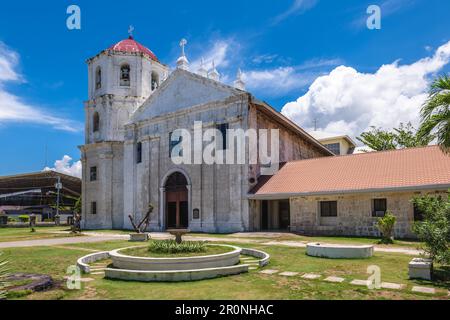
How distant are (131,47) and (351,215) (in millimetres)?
27131

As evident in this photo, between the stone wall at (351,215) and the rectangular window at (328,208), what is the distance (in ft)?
1.11

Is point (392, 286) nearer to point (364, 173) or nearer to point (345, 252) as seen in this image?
point (345, 252)

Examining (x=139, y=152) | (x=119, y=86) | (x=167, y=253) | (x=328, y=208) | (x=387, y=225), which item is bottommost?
(x=167, y=253)

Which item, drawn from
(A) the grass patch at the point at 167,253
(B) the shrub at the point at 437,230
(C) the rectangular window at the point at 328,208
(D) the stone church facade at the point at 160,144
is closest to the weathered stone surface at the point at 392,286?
(B) the shrub at the point at 437,230

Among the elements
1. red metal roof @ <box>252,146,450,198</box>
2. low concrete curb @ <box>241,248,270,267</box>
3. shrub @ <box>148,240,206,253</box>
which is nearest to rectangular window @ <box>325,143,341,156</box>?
red metal roof @ <box>252,146,450,198</box>

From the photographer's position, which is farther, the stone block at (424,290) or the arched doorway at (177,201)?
the arched doorway at (177,201)

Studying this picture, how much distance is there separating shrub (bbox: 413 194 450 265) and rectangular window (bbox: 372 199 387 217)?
1161 cm

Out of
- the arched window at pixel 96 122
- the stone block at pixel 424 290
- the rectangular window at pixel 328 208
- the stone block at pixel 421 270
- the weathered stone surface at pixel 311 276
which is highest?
the arched window at pixel 96 122

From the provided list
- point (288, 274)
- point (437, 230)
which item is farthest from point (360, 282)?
point (437, 230)

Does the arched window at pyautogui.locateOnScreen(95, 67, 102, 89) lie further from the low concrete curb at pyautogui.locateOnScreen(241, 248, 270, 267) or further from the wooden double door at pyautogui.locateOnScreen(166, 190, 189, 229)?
the low concrete curb at pyautogui.locateOnScreen(241, 248, 270, 267)

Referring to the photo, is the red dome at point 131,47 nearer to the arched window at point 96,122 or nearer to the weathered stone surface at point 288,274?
the arched window at point 96,122

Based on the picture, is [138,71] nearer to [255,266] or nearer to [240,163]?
[240,163]

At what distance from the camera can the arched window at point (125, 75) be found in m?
36.6

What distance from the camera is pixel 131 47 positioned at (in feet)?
122
